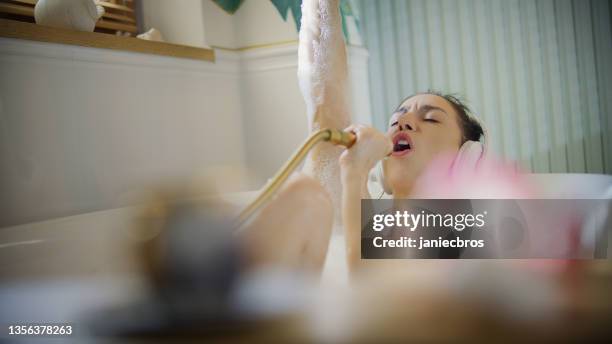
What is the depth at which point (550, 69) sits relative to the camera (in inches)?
33.0

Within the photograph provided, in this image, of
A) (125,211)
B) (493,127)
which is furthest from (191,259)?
(493,127)

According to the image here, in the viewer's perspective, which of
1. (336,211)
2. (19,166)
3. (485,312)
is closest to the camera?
(485,312)

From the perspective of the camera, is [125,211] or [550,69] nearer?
[125,211]

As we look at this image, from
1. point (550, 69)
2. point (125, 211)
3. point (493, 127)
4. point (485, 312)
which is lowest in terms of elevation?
point (485, 312)

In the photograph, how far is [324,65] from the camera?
2.04ft

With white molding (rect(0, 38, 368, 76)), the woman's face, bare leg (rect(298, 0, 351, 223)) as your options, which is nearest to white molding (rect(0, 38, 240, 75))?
white molding (rect(0, 38, 368, 76))

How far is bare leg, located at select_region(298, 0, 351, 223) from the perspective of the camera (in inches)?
24.3

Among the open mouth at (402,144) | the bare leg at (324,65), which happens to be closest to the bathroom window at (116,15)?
the bare leg at (324,65)

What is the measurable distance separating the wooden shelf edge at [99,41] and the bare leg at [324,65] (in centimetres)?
23

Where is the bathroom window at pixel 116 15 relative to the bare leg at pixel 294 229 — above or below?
above

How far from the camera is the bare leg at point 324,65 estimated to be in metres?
0.62

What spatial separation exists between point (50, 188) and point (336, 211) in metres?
0.40

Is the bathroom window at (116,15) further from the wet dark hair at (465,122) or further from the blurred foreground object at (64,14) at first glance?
the wet dark hair at (465,122)

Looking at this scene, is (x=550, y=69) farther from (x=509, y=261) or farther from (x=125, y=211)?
(x=125, y=211)
